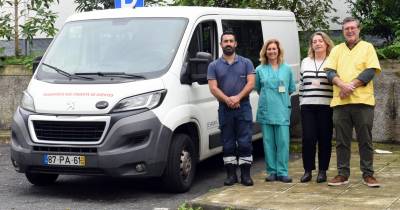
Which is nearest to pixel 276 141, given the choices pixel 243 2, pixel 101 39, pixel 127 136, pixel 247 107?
pixel 247 107

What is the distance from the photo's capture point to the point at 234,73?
7.88 m

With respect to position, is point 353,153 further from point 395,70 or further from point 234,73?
point 234,73

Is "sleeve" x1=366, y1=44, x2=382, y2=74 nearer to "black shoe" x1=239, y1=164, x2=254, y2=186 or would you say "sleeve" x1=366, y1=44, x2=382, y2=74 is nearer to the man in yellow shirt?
the man in yellow shirt

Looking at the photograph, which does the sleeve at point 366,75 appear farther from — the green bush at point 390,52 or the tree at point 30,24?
the tree at point 30,24

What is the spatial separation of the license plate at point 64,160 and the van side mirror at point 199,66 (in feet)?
5.35

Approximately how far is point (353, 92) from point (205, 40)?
2.13 m

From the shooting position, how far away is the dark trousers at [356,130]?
754 cm

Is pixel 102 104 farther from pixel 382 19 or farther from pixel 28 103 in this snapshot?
pixel 382 19

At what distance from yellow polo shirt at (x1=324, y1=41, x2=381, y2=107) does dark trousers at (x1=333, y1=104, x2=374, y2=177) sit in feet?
0.29

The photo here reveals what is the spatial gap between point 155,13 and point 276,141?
218 centimetres

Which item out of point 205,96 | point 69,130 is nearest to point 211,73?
point 205,96

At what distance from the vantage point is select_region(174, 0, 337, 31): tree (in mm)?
12891

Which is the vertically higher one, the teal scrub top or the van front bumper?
the teal scrub top

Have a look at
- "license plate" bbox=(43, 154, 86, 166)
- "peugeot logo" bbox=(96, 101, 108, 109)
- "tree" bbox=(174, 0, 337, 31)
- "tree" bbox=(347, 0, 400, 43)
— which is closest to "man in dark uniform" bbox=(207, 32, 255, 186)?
"peugeot logo" bbox=(96, 101, 108, 109)
